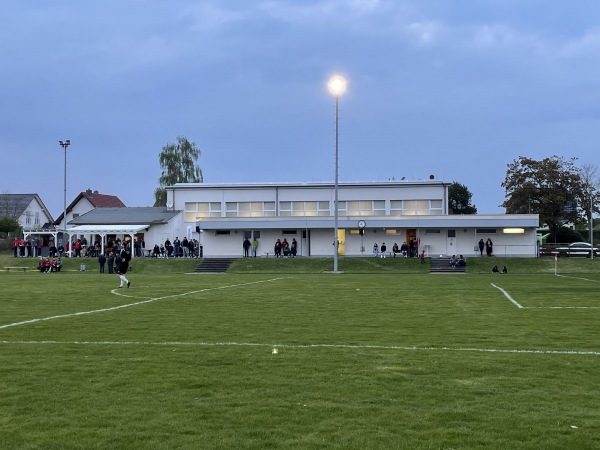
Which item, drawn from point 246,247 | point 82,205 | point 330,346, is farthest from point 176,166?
point 330,346

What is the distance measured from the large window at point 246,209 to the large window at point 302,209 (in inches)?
69.7

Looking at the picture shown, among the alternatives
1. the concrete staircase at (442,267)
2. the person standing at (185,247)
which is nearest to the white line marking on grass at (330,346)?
the concrete staircase at (442,267)

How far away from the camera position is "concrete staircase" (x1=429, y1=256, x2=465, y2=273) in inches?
2143

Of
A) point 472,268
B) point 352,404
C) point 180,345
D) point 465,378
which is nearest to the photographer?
point 352,404

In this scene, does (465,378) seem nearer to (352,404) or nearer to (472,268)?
(352,404)

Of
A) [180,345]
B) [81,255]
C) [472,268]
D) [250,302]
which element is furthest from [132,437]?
[81,255]

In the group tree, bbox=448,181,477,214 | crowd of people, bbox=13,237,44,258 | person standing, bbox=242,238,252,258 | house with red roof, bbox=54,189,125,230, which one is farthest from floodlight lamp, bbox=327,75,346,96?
tree, bbox=448,181,477,214

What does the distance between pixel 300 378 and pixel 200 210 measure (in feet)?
214

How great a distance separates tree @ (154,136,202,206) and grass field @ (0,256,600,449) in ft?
271

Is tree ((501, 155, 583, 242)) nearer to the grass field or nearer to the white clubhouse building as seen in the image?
the white clubhouse building

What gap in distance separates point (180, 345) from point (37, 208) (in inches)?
4572

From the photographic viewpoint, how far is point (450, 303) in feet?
70.8

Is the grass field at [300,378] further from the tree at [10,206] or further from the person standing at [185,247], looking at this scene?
the tree at [10,206]

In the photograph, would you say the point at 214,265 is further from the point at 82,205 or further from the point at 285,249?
the point at 82,205
